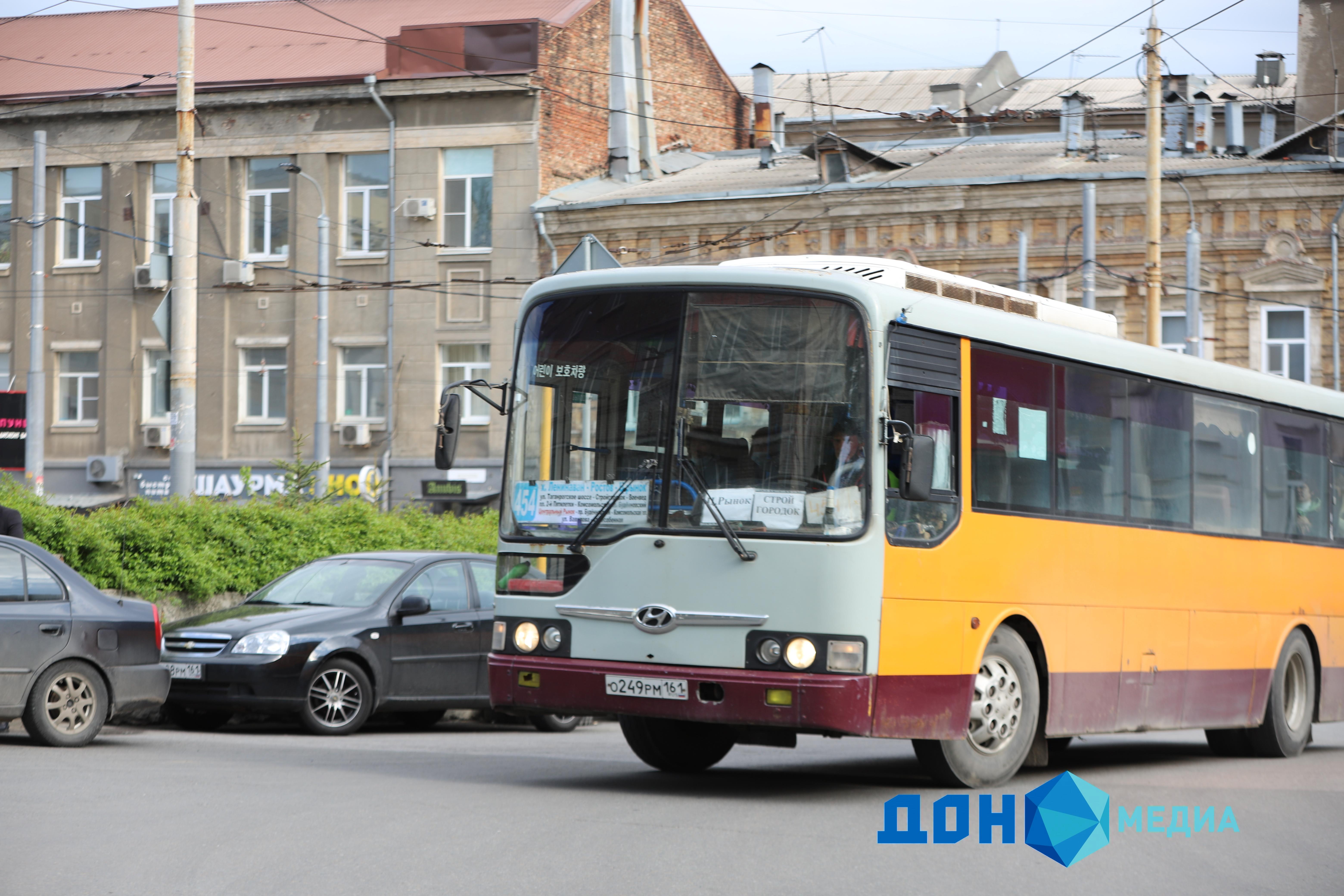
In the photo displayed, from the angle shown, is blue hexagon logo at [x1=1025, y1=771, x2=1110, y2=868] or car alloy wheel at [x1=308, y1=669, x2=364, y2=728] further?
car alloy wheel at [x1=308, y1=669, x2=364, y2=728]

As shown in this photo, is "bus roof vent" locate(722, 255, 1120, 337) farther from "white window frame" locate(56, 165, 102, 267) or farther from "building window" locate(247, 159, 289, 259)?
"white window frame" locate(56, 165, 102, 267)

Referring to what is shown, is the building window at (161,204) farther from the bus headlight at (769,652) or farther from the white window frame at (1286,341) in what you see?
the bus headlight at (769,652)

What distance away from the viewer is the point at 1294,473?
1375 cm

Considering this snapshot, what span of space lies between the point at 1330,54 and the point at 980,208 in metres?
12.0

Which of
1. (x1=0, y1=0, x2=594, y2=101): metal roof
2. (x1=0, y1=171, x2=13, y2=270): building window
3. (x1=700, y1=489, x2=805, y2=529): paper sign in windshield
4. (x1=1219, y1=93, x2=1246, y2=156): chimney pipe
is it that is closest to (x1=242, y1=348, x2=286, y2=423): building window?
(x1=0, y1=0, x2=594, y2=101): metal roof

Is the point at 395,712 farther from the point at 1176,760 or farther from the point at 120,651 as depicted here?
the point at 1176,760

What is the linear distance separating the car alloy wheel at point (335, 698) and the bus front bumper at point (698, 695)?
416 cm

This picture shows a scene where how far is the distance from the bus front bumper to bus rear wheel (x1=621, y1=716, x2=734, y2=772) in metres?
1.21

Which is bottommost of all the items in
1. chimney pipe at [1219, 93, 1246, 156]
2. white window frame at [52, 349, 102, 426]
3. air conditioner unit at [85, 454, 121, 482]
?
air conditioner unit at [85, 454, 121, 482]

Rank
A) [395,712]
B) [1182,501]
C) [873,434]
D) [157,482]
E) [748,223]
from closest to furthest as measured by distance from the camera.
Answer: [873,434], [1182,501], [395,712], [748,223], [157,482]

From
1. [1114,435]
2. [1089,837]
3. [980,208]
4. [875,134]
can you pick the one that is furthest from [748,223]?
[1089,837]

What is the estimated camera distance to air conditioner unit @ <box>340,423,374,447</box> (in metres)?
39.4

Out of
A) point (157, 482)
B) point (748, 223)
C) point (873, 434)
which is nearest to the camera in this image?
point (873, 434)

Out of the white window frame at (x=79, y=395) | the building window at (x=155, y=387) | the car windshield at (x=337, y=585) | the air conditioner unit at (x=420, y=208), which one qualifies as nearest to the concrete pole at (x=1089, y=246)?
the air conditioner unit at (x=420, y=208)
